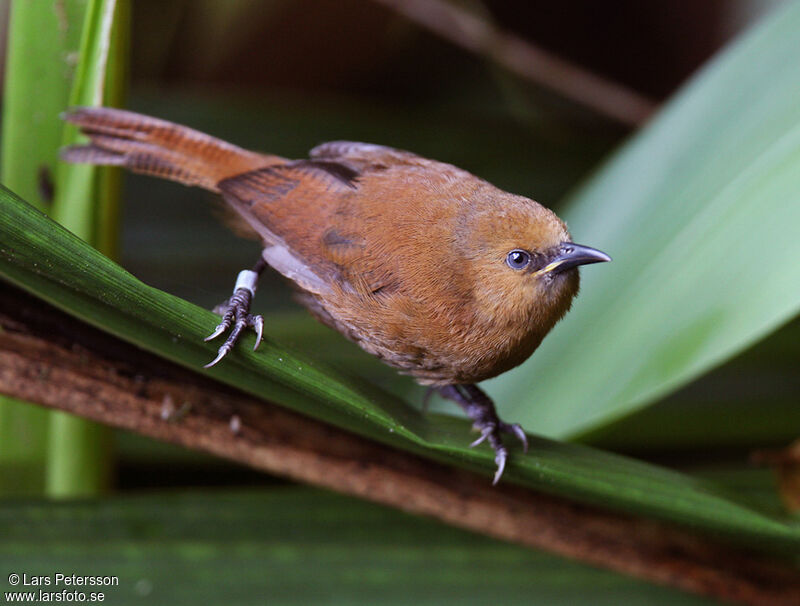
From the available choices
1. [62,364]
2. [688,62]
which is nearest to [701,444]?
[62,364]

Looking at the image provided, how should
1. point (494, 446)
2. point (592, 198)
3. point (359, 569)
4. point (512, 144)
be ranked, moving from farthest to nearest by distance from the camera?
point (512, 144) < point (592, 198) < point (359, 569) < point (494, 446)

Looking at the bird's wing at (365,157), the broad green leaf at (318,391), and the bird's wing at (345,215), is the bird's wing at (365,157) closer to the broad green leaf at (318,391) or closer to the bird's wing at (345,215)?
the bird's wing at (345,215)

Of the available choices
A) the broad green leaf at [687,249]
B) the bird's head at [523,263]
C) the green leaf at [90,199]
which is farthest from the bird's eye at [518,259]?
the green leaf at [90,199]

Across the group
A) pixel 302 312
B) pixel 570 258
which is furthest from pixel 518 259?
pixel 302 312

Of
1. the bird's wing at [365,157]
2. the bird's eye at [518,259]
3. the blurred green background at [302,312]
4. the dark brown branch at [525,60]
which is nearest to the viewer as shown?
the bird's eye at [518,259]

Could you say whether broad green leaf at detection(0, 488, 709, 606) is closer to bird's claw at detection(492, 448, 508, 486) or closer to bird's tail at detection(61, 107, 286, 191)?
bird's claw at detection(492, 448, 508, 486)

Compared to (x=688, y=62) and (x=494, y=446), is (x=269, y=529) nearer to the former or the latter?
(x=494, y=446)
